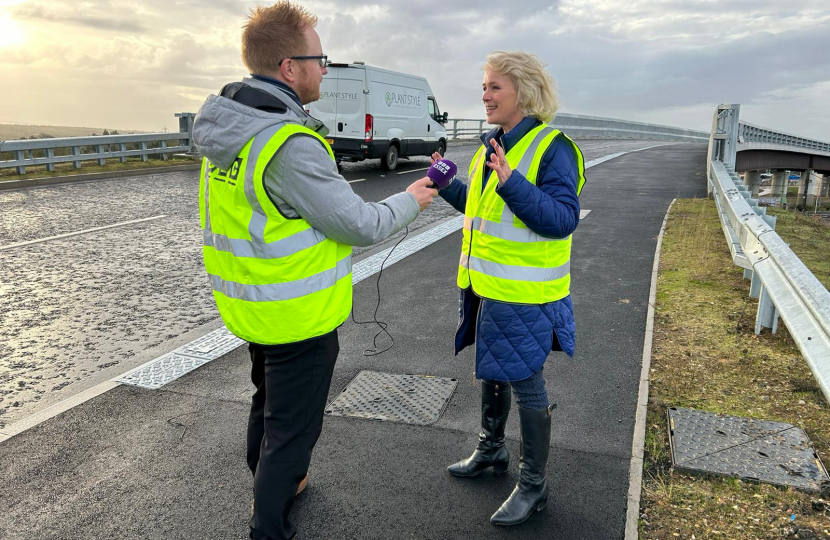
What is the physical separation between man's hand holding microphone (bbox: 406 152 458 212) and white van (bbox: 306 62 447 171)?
13458mm

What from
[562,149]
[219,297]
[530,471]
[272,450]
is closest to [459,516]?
[530,471]

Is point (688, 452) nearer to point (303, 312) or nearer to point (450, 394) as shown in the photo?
point (450, 394)

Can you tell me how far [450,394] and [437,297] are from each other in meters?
2.25

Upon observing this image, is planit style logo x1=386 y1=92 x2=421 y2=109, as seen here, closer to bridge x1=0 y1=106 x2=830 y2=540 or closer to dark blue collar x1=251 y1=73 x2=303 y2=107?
bridge x1=0 y1=106 x2=830 y2=540

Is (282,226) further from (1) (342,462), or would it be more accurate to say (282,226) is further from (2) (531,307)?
(1) (342,462)

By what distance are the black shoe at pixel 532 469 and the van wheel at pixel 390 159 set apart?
51.0ft

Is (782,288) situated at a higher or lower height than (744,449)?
higher

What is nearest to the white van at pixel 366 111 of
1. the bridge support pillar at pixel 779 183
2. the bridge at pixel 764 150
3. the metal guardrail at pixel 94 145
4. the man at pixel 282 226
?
the metal guardrail at pixel 94 145

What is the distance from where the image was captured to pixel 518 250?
9.04ft

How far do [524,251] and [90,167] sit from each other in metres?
16.7

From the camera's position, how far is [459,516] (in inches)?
112

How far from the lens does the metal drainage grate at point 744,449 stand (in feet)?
9.99

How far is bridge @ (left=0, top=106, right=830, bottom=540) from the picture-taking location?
2859 millimetres

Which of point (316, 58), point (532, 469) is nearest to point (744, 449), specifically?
point (532, 469)
